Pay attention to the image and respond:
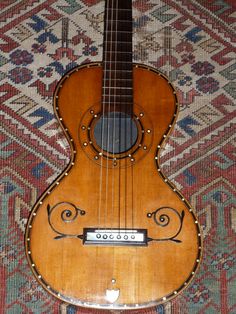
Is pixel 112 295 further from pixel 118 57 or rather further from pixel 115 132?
pixel 118 57

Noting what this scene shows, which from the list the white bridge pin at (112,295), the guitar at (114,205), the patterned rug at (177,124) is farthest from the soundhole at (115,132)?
the white bridge pin at (112,295)

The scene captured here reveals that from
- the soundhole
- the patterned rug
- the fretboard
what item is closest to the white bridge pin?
the patterned rug

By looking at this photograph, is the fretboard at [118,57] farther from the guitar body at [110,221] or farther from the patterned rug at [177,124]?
the patterned rug at [177,124]

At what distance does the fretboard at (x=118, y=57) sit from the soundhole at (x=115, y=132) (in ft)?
0.07

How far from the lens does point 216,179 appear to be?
1.42m

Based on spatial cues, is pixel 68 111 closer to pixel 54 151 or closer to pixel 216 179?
pixel 54 151

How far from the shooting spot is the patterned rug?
4.41 ft

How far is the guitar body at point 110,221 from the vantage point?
114 cm

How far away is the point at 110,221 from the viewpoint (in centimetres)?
117

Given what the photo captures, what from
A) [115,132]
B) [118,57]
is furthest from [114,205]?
[118,57]

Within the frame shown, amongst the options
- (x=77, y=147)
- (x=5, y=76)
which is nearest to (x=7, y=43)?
(x=5, y=76)

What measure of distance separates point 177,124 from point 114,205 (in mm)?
385

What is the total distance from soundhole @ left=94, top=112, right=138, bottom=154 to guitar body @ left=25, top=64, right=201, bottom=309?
0.01m

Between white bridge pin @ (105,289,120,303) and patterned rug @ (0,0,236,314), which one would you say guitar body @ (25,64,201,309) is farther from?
patterned rug @ (0,0,236,314)
